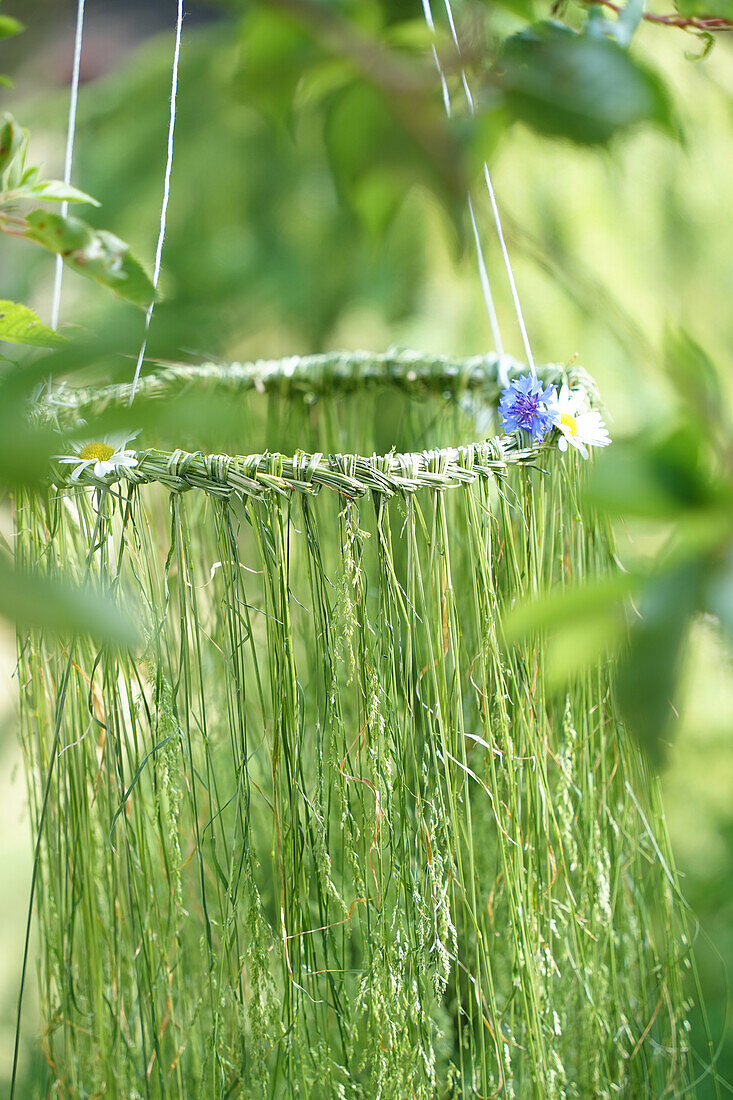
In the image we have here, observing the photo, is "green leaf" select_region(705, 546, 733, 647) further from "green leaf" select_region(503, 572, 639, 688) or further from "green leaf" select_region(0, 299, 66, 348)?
"green leaf" select_region(0, 299, 66, 348)

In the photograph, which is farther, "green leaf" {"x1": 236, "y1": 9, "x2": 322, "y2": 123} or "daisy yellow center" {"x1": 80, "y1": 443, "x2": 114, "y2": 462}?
"green leaf" {"x1": 236, "y1": 9, "x2": 322, "y2": 123}

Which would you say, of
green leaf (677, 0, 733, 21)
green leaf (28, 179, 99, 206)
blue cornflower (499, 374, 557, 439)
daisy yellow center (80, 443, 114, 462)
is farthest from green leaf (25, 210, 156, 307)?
green leaf (677, 0, 733, 21)

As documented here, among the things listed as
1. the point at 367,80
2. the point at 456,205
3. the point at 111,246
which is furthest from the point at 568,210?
the point at 111,246

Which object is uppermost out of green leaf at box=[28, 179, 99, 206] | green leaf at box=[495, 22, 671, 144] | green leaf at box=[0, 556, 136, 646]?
green leaf at box=[495, 22, 671, 144]

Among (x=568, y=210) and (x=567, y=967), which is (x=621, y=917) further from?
(x=568, y=210)

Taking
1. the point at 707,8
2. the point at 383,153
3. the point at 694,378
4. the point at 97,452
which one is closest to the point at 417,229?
the point at 383,153

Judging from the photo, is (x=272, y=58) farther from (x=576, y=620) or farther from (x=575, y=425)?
(x=576, y=620)

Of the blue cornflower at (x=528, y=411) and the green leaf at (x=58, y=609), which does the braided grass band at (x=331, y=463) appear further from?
the green leaf at (x=58, y=609)

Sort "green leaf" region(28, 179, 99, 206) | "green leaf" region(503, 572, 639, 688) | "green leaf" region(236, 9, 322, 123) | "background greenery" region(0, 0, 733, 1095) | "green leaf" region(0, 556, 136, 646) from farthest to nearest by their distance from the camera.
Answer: "background greenery" region(0, 0, 733, 1095)
"green leaf" region(236, 9, 322, 123)
"green leaf" region(28, 179, 99, 206)
"green leaf" region(503, 572, 639, 688)
"green leaf" region(0, 556, 136, 646)
